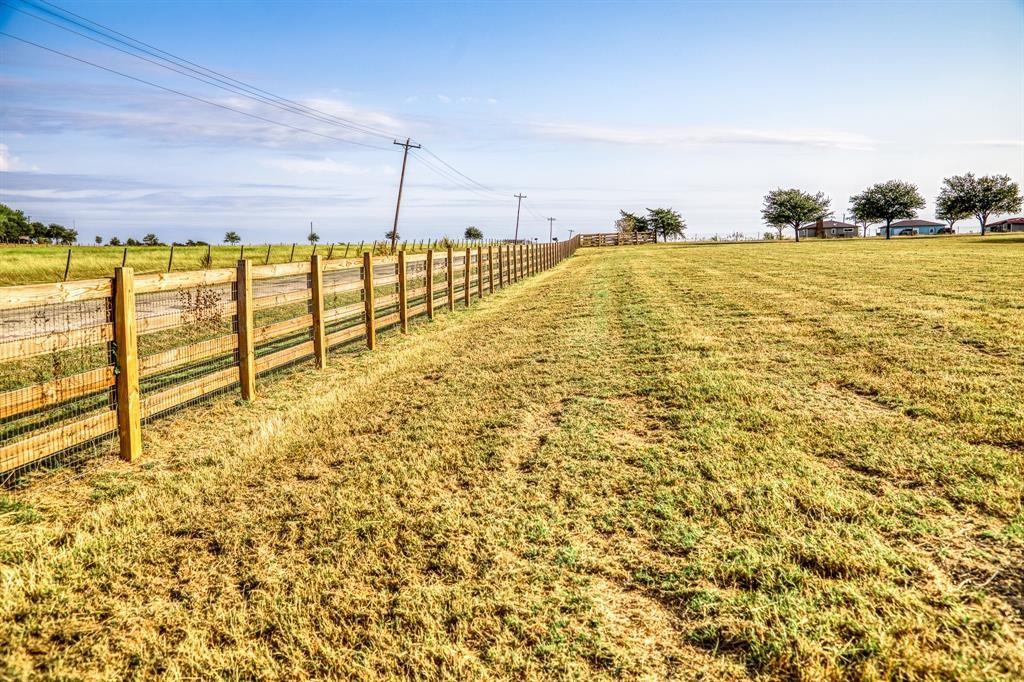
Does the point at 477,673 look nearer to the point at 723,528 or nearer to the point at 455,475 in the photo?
the point at 723,528

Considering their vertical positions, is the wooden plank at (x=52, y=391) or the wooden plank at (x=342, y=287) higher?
the wooden plank at (x=342, y=287)

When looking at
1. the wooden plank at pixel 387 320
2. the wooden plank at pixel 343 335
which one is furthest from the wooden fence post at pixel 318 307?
the wooden plank at pixel 387 320

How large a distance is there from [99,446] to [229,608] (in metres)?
3.02

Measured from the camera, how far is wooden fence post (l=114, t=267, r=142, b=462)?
4.60 metres

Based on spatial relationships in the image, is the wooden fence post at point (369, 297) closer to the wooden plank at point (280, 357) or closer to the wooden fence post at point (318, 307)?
the wooden fence post at point (318, 307)

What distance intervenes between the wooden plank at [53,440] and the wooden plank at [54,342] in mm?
571

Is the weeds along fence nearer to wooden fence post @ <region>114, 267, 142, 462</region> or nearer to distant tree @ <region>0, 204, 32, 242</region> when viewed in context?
wooden fence post @ <region>114, 267, 142, 462</region>

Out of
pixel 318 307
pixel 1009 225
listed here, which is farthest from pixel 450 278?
pixel 1009 225

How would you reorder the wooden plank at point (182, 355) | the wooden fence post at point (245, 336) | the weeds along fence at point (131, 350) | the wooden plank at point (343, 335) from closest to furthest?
the weeds along fence at point (131, 350), the wooden plank at point (182, 355), the wooden fence post at point (245, 336), the wooden plank at point (343, 335)

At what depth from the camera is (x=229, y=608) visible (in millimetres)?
2672

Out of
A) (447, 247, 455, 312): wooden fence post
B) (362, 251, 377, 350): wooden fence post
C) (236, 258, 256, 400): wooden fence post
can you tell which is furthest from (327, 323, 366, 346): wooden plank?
(447, 247, 455, 312): wooden fence post

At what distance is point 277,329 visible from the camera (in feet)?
23.1

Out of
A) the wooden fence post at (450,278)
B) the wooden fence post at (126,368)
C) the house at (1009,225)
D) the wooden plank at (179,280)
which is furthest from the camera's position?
the house at (1009,225)

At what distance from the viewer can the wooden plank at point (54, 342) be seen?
3.91 metres
